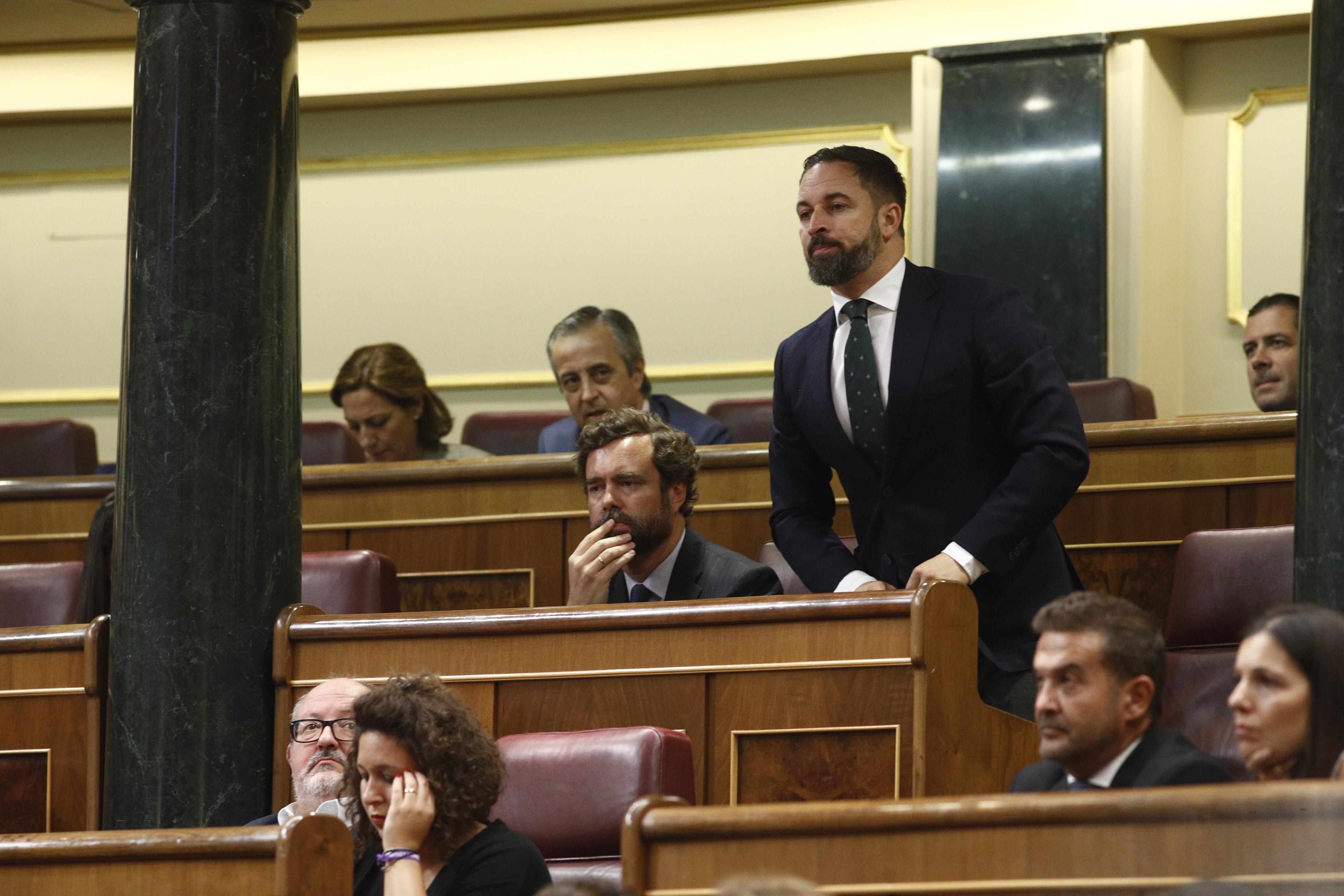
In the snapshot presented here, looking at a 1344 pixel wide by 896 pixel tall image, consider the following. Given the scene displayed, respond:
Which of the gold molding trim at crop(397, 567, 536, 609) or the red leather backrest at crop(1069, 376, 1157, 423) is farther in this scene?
the red leather backrest at crop(1069, 376, 1157, 423)

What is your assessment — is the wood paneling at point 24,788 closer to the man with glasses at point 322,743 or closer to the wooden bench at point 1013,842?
the man with glasses at point 322,743

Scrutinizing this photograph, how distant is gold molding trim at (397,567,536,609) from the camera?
3.49 metres

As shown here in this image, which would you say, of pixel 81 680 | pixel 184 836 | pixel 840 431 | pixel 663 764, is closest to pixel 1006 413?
pixel 840 431

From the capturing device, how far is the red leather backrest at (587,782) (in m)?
2.21


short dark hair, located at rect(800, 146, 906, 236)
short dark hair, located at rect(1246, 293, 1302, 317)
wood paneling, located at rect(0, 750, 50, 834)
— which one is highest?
short dark hair, located at rect(800, 146, 906, 236)

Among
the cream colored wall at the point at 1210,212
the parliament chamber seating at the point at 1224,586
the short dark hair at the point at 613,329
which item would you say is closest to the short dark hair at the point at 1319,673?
the parliament chamber seating at the point at 1224,586

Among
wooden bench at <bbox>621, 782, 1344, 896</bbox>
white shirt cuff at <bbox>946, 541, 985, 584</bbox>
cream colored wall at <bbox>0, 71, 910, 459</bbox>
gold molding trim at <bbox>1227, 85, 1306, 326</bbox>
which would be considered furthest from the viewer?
cream colored wall at <bbox>0, 71, 910, 459</bbox>

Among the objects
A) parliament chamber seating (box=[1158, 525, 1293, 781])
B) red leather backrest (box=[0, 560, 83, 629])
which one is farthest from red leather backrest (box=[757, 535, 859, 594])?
red leather backrest (box=[0, 560, 83, 629])

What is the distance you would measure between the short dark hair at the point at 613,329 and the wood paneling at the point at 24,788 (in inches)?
52.9

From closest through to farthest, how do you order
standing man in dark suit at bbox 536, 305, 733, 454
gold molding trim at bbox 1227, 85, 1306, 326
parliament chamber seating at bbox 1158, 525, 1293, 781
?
1. parliament chamber seating at bbox 1158, 525, 1293, 781
2. standing man in dark suit at bbox 536, 305, 733, 454
3. gold molding trim at bbox 1227, 85, 1306, 326

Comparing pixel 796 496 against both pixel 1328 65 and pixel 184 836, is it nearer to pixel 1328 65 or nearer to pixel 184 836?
pixel 1328 65

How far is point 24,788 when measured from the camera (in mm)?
2754

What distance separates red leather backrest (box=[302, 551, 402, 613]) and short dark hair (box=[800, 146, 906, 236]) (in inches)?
40.8

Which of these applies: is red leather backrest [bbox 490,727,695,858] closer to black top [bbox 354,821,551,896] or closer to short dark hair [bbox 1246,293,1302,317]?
black top [bbox 354,821,551,896]
